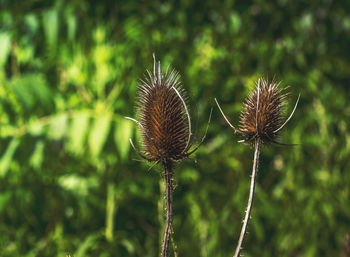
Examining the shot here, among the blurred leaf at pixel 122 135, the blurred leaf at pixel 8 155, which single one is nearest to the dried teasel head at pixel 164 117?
the blurred leaf at pixel 122 135

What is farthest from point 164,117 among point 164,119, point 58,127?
point 58,127

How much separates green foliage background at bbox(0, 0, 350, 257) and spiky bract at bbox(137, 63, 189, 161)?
3.53ft

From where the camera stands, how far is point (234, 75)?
2268 mm

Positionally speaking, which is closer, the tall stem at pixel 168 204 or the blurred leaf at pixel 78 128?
the tall stem at pixel 168 204

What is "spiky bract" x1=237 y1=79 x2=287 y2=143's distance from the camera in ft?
1.94

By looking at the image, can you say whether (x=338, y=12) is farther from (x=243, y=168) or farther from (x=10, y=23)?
(x=10, y=23)

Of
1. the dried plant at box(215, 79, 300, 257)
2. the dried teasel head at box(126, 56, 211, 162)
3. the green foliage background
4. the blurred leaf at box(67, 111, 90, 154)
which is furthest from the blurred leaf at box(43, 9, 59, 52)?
the dried plant at box(215, 79, 300, 257)

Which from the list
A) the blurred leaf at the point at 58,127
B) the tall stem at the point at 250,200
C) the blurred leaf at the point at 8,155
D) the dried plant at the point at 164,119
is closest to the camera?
the tall stem at the point at 250,200

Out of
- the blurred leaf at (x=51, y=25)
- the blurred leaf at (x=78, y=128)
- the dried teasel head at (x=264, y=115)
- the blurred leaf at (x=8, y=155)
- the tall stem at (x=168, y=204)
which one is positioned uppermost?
the blurred leaf at (x=51, y=25)

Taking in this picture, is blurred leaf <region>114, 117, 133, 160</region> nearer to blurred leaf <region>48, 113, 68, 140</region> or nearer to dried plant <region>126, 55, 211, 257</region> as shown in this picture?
blurred leaf <region>48, 113, 68, 140</region>

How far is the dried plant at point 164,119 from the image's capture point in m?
0.59

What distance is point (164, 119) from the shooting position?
62 centimetres

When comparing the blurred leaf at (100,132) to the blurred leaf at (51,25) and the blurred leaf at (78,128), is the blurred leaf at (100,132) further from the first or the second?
the blurred leaf at (51,25)

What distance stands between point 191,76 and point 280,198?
2.95 feet
